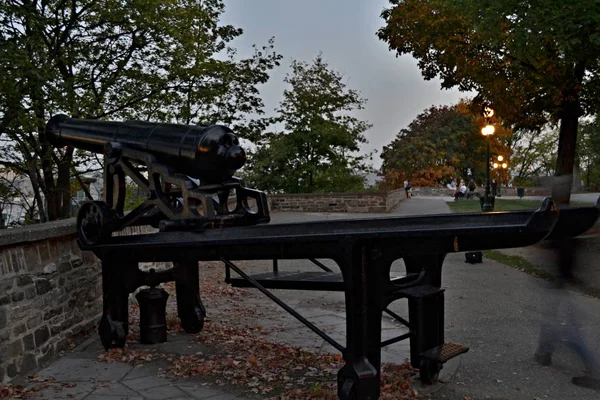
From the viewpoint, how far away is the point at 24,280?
5.69 metres

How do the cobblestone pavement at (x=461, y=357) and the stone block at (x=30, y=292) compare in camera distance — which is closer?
the cobblestone pavement at (x=461, y=357)

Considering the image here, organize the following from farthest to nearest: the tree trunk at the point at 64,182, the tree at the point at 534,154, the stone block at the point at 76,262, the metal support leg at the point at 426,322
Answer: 1. the tree at the point at 534,154
2. the tree trunk at the point at 64,182
3. the stone block at the point at 76,262
4. the metal support leg at the point at 426,322

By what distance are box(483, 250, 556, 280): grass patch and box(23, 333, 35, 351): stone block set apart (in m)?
8.36

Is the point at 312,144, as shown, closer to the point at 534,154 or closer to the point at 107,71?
the point at 107,71

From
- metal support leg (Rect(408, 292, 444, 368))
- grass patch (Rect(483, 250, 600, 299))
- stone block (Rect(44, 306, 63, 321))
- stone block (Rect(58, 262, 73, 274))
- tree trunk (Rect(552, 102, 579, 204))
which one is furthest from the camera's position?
tree trunk (Rect(552, 102, 579, 204))

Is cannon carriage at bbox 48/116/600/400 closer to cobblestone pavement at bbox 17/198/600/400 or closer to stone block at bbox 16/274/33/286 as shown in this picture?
cobblestone pavement at bbox 17/198/600/400

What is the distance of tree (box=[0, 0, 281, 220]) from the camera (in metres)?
11.1

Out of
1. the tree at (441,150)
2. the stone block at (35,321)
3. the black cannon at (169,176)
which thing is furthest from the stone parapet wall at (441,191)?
the stone block at (35,321)

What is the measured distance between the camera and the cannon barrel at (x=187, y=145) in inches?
217

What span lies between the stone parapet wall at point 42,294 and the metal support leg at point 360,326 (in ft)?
9.51

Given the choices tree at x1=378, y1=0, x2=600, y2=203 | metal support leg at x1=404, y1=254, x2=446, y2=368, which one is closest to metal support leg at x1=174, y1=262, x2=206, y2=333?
metal support leg at x1=404, y1=254, x2=446, y2=368

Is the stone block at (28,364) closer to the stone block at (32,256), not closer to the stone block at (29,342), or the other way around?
the stone block at (29,342)

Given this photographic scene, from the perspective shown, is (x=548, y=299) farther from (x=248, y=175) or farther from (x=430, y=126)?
(x=430, y=126)

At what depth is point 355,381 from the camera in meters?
4.33
